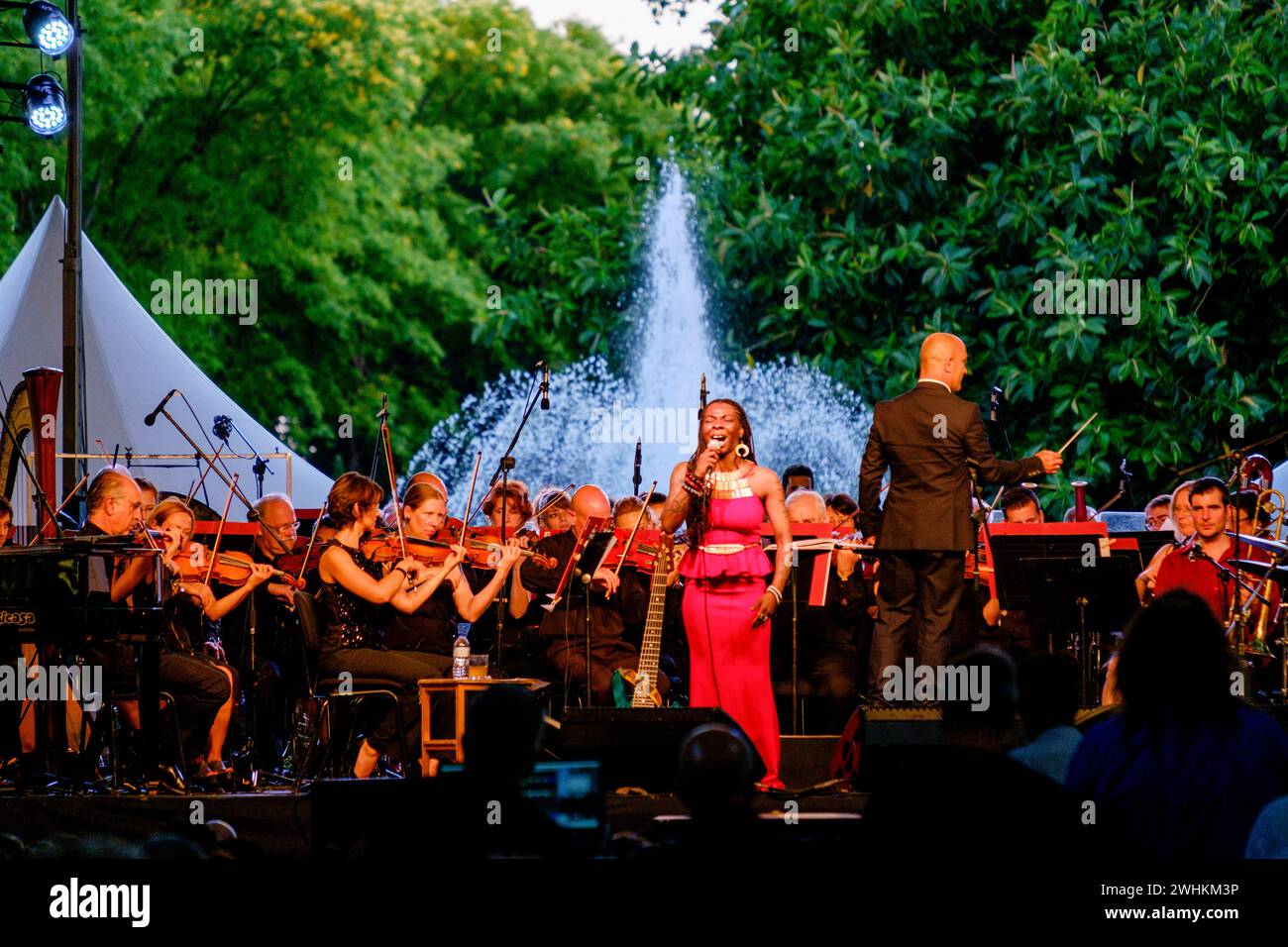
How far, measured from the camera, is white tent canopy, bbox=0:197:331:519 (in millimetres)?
14367

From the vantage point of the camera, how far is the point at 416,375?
1113 inches

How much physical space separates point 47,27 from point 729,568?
7.27 meters

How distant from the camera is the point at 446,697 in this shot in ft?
25.8

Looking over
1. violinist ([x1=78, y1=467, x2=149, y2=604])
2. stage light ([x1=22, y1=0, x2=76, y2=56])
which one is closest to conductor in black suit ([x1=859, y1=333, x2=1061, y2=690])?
violinist ([x1=78, y1=467, x2=149, y2=604])

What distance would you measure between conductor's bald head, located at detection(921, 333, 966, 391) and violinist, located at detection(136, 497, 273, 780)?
12.2ft

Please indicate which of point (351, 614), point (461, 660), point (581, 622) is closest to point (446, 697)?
point (461, 660)

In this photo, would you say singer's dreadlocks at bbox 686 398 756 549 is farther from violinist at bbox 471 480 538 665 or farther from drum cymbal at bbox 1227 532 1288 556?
drum cymbal at bbox 1227 532 1288 556

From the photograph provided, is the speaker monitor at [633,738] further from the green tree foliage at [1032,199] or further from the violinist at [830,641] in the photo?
the green tree foliage at [1032,199]

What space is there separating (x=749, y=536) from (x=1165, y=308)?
8.96 meters

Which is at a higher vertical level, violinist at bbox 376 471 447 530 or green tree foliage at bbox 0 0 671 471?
green tree foliage at bbox 0 0 671 471

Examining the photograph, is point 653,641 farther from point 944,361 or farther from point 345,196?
point 345,196
